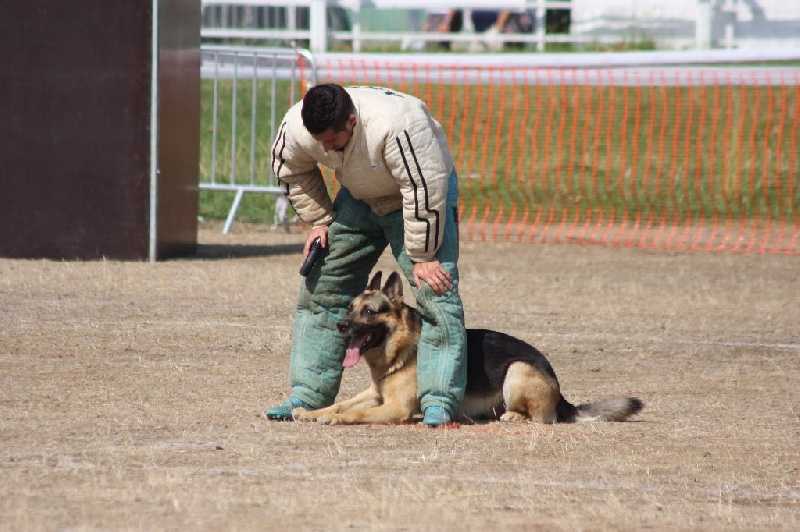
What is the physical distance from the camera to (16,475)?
603cm

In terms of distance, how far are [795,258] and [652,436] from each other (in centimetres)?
952

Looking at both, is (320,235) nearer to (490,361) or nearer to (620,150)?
(490,361)

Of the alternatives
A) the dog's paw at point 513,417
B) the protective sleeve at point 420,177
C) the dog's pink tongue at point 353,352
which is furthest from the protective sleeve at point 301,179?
the dog's paw at point 513,417

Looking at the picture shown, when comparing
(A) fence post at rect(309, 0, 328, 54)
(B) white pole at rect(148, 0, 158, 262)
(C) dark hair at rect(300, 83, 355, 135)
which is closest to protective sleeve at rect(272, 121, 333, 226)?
(C) dark hair at rect(300, 83, 355, 135)

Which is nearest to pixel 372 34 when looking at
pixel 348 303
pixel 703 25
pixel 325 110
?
pixel 703 25

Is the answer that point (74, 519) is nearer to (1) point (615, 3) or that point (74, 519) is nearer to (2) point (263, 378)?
(2) point (263, 378)

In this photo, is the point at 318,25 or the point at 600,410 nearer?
the point at 600,410

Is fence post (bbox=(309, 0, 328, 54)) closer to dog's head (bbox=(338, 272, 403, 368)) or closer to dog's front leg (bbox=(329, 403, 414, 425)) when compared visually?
dog's head (bbox=(338, 272, 403, 368))

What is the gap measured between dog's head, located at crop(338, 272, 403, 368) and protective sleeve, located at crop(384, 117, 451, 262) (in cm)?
49

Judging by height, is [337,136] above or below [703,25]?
below

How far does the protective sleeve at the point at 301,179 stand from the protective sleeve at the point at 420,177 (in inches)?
20.2

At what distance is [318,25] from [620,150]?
601 centimetres

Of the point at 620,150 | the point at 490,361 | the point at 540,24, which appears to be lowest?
the point at 620,150

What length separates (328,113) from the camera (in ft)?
22.2
